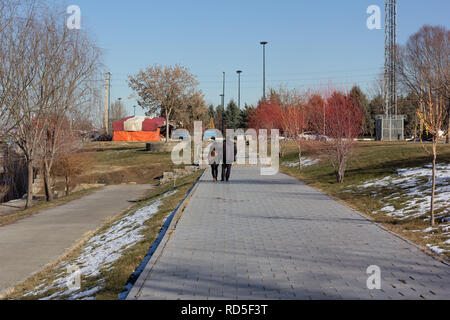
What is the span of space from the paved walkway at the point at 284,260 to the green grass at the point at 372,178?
654 millimetres

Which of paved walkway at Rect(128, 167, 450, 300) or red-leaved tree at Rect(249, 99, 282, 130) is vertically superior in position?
red-leaved tree at Rect(249, 99, 282, 130)

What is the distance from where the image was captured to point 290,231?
9000 mm

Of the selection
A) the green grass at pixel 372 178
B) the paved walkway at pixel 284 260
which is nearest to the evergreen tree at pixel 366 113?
the green grass at pixel 372 178

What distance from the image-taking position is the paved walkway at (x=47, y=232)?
9.42 meters

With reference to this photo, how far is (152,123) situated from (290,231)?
210ft

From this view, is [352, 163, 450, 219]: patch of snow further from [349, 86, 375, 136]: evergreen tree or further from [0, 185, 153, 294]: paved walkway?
[349, 86, 375, 136]: evergreen tree

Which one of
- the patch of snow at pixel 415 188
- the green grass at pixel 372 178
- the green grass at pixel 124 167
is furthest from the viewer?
the green grass at pixel 124 167

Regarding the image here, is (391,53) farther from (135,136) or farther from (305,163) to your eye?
(135,136)

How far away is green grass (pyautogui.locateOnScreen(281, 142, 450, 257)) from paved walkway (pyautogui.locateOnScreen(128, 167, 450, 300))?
0.65m

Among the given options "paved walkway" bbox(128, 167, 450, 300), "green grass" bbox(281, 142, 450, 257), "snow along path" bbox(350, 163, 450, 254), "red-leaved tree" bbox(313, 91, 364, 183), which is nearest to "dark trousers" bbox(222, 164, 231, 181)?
"green grass" bbox(281, 142, 450, 257)

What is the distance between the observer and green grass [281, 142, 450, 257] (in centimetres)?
974

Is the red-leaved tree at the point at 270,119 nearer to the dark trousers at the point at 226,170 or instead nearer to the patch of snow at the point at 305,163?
the patch of snow at the point at 305,163
